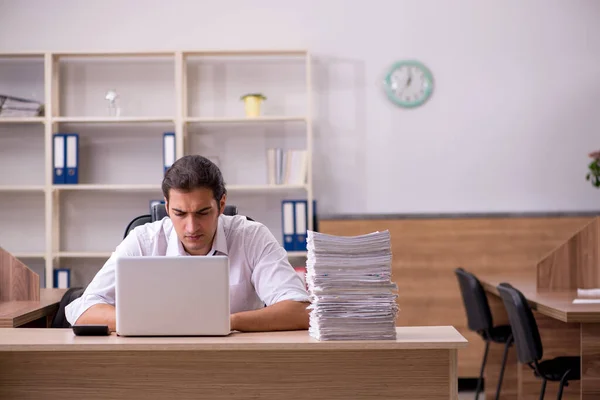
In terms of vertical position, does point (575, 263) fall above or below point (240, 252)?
below

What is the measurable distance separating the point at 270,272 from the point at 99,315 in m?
0.60

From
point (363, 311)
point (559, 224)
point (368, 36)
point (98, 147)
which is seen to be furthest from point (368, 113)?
point (363, 311)

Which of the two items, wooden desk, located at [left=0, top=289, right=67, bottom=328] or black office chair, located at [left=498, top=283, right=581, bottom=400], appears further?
black office chair, located at [left=498, top=283, right=581, bottom=400]

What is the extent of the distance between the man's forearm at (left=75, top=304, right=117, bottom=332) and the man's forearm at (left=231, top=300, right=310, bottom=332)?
368mm

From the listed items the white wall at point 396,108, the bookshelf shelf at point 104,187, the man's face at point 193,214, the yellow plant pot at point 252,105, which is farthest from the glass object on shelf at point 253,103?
the man's face at point 193,214

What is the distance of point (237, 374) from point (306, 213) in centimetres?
331

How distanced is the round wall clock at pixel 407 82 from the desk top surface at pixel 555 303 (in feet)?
4.76

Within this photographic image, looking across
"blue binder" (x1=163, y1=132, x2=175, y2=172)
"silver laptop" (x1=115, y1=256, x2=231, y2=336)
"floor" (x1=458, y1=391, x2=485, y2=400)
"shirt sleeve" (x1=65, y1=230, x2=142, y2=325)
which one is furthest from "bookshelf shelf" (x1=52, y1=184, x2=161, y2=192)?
"silver laptop" (x1=115, y1=256, x2=231, y2=336)

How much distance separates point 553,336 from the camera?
4.14 metres

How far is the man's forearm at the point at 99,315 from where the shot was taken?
2.45m

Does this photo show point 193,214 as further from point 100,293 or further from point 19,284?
point 19,284

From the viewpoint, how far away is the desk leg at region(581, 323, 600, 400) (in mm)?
3266

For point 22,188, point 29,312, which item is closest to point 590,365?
point 29,312

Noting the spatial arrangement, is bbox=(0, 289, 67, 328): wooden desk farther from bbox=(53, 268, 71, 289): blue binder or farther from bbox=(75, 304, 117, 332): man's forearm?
bbox=(53, 268, 71, 289): blue binder
